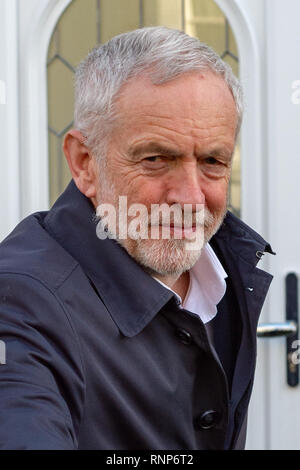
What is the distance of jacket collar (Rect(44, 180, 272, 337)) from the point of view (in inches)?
41.3

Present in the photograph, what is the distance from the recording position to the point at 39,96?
1.89 m

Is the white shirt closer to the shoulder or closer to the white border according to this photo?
the shoulder

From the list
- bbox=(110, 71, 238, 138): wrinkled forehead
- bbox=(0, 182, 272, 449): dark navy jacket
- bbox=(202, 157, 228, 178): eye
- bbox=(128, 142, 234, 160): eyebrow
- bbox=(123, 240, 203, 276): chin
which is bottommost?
bbox=(0, 182, 272, 449): dark navy jacket

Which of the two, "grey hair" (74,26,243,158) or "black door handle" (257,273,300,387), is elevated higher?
"grey hair" (74,26,243,158)

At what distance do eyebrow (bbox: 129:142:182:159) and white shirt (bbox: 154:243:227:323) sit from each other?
1.00ft

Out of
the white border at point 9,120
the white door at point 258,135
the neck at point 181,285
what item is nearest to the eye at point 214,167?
the neck at point 181,285

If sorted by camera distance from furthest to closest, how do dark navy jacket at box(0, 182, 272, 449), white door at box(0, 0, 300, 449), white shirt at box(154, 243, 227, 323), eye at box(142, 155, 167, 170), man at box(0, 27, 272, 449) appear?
white door at box(0, 0, 300, 449) → white shirt at box(154, 243, 227, 323) → eye at box(142, 155, 167, 170) → man at box(0, 27, 272, 449) → dark navy jacket at box(0, 182, 272, 449)

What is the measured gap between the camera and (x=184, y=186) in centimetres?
107

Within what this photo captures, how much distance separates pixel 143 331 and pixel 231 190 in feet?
3.04

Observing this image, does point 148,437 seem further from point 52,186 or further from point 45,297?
point 52,186

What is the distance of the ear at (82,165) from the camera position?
115cm

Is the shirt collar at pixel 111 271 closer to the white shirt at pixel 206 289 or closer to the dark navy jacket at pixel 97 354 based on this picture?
the dark navy jacket at pixel 97 354

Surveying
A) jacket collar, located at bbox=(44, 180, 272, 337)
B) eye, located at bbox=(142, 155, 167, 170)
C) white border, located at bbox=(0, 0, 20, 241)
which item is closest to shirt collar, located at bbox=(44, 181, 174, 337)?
jacket collar, located at bbox=(44, 180, 272, 337)

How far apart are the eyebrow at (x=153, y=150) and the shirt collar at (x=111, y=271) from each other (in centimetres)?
12
